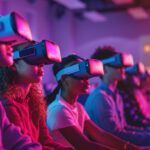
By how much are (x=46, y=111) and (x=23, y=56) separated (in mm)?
439

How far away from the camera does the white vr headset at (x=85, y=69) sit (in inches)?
62.1

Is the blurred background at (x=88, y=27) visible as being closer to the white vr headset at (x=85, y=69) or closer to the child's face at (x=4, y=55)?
the white vr headset at (x=85, y=69)

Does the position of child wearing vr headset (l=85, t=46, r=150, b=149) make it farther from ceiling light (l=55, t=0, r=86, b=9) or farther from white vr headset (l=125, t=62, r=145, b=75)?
ceiling light (l=55, t=0, r=86, b=9)

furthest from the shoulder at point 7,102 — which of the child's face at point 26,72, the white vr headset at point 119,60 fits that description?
the white vr headset at point 119,60

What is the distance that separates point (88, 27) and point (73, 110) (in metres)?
5.62

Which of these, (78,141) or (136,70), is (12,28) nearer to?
(78,141)

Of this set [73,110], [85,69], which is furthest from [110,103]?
[85,69]

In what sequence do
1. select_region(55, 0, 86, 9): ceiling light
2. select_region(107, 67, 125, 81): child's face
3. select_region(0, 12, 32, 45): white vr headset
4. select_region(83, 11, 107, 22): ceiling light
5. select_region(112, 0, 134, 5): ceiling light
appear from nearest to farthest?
1. select_region(0, 12, 32, 45): white vr headset
2. select_region(107, 67, 125, 81): child's face
3. select_region(112, 0, 134, 5): ceiling light
4. select_region(55, 0, 86, 9): ceiling light
5. select_region(83, 11, 107, 22): ceiling light

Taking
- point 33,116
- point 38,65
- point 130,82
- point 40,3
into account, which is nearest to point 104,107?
point 33,116

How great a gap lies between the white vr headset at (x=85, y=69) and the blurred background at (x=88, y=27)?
4.61 meters

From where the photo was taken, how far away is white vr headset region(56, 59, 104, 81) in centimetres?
158

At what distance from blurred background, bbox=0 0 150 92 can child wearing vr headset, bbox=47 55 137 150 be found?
450cm

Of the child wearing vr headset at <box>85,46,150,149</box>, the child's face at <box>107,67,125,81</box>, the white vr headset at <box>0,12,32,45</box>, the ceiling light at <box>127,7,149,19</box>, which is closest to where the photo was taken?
the white vr headset at <box>0,12,32,45</box>

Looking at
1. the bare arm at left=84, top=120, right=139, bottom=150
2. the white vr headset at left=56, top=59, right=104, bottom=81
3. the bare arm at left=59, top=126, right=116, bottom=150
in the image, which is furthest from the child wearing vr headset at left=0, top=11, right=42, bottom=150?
the bare arm at left=84, top=120, right=139, bottom=150
